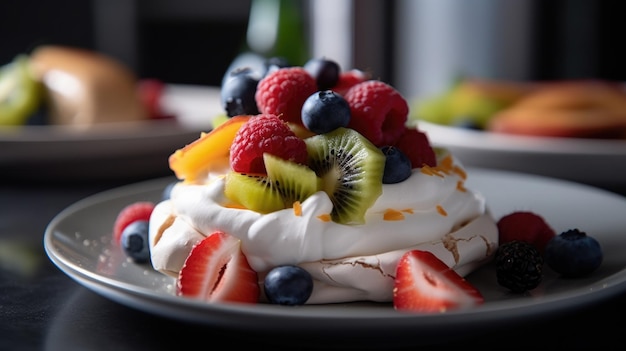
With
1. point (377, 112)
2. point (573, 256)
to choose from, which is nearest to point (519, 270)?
point (573, 256)

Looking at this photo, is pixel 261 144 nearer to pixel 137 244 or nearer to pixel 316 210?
pixel 316 210

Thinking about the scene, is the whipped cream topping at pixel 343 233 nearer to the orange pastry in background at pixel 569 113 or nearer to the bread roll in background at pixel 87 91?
the orange pastry in background at pixel 569 113

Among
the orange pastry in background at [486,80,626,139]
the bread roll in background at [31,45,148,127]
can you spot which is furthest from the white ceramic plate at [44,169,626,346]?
the bread roll in background at [31,45,148,127]

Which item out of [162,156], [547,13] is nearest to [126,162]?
[162,156]

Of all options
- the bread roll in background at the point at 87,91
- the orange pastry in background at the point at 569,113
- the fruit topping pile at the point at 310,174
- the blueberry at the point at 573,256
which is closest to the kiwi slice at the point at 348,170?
the fruit topping pile at the point at 310,174

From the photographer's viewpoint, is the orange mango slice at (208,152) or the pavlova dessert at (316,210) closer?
the pavlova dessert at (316,210)

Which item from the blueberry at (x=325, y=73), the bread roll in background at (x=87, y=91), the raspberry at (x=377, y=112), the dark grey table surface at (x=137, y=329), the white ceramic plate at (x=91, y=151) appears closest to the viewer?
the dark grey table surface at (x=137, y=329)

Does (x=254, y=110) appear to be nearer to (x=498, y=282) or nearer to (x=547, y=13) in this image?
(x=498, y=282)
